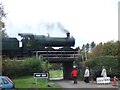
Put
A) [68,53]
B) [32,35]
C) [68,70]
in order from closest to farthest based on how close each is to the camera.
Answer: [32,35] < [68,53] < [68,70]

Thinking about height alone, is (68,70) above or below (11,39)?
below

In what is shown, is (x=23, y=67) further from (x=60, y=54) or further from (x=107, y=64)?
(x=107, y=64)

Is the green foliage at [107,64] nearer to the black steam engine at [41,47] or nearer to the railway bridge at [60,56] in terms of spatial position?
the railway bridge at [60,56]

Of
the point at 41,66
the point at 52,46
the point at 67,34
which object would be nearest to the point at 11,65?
the point at 41,66

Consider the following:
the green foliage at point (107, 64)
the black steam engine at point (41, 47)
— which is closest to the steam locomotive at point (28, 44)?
the black steam engine at point (41, 47)

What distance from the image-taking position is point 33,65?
42188 mm

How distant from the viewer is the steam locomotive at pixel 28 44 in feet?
145

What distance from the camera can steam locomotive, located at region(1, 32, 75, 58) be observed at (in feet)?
145

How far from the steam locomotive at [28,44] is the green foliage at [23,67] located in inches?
83.8

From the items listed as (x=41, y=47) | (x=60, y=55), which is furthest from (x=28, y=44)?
(x=60, y=55)

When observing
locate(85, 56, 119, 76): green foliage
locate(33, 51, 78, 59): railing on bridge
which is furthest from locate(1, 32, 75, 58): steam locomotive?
locate(85, 56, 119, 76): green foliage

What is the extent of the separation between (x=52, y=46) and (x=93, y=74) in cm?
708

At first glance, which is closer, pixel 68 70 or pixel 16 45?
pixel 16 45

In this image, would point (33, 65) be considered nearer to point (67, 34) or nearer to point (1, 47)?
point (1, 47)
